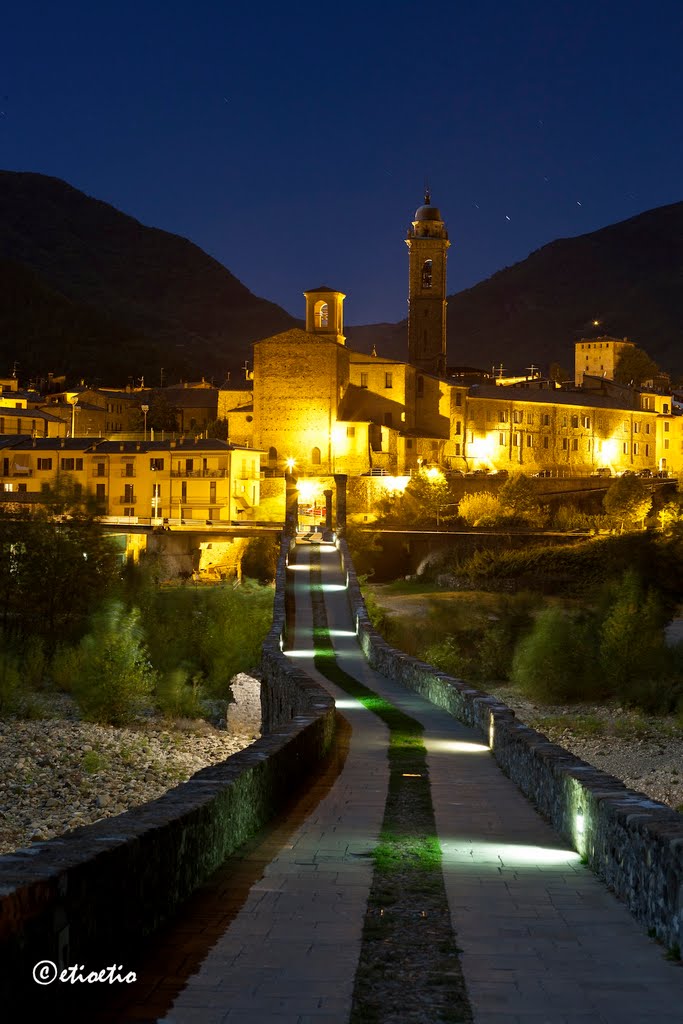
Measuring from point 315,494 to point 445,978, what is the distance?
63833 mm

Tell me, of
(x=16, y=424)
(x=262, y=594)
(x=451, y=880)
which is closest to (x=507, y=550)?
(x=262, y=594)

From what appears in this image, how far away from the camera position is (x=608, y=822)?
331 inches

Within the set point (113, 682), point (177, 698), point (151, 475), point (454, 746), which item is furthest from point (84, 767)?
point (151, 475)

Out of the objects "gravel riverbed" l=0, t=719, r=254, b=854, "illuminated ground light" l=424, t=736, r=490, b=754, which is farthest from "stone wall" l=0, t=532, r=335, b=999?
"gravel riverbed" l=0, t=719, r=254, b=854

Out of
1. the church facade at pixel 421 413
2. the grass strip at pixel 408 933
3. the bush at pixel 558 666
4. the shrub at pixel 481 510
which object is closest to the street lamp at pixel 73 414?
the church facade at pixel 421 413

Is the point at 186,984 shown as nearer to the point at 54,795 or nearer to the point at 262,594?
the point at 54,795

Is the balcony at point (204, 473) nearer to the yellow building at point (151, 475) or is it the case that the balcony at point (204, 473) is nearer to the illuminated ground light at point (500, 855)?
the yellow building at point (151, 475)

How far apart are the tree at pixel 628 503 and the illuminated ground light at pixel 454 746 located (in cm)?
5020

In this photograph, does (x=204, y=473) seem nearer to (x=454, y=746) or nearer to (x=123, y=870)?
(x=454, y=746)

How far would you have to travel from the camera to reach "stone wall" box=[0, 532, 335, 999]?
5133 millimetres

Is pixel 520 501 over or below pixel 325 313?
below

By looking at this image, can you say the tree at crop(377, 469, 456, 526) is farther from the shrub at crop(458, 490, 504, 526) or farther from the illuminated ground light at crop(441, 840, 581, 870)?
the illuminated ground light at crop(441, 840, 581, 870)

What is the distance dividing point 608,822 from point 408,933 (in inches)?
78.9

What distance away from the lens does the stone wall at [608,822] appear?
6906 millimetres
